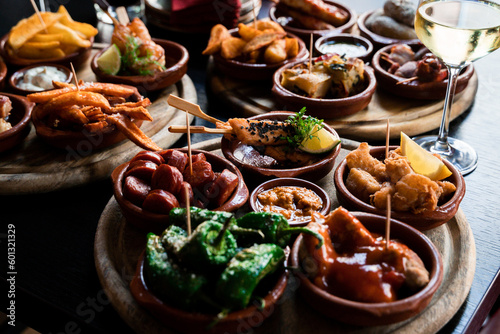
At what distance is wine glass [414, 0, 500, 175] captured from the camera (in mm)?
2410

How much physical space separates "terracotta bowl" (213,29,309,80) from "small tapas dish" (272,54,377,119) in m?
0.22

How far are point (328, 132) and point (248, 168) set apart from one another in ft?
1.54

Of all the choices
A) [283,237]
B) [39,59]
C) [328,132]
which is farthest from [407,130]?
[39,59]

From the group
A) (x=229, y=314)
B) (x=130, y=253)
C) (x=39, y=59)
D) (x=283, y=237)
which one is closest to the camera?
(x=229, y=314)

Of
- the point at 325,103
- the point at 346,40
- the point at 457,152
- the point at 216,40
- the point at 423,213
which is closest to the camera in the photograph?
the point at 423,213

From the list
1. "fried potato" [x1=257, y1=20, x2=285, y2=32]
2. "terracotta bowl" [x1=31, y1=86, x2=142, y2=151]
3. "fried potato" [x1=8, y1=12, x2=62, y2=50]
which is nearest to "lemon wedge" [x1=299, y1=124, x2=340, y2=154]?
"terracotta bowl" [x1=31, y1=86, x2=142, y2=151]

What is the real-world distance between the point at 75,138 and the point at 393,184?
5.55 ft

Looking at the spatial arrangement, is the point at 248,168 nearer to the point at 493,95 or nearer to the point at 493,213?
the point at 493,213

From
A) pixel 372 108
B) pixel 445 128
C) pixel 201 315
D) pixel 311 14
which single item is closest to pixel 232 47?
pixel 311 14

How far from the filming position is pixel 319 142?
256 cm

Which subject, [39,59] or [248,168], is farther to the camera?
[39,59]

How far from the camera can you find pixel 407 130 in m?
3.06

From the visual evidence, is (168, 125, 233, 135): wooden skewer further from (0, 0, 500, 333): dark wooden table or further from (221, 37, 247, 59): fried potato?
(221, 37, 247, 59): fried potato

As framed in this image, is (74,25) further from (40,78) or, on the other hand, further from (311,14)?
(311,14)
